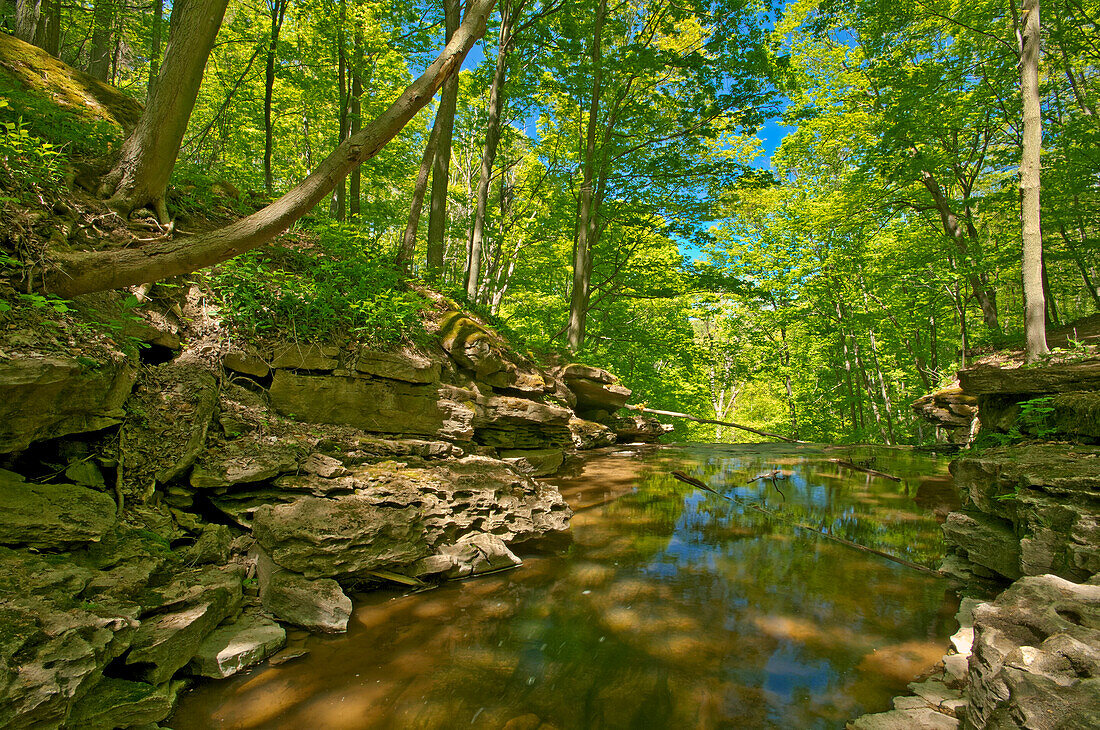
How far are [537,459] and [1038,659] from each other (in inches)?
296

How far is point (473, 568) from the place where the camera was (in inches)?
185

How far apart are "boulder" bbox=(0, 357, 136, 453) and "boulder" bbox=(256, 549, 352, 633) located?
5.55ft

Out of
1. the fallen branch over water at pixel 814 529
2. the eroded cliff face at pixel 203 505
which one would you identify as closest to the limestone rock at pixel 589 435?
the fallen branch over water at pixel 814 529

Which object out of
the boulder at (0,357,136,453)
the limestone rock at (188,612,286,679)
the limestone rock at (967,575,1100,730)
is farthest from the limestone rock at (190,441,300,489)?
the limestone rock at (967,575,1100,730)

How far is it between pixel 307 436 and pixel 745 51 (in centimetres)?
1438

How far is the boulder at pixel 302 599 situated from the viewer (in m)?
3.51

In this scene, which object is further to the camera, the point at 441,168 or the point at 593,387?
the point at 593,387

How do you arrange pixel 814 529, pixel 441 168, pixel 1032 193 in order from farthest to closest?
pixel 441 168, pixel 1032 193, pixel 814 529

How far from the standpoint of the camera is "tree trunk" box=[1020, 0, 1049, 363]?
8.45 metres

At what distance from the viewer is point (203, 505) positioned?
4.13 meters

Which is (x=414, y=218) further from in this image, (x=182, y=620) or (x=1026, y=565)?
(x=1026, y=565)

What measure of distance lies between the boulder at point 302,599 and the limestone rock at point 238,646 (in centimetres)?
13

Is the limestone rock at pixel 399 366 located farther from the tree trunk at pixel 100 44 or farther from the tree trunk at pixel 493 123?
the tree trunk at pixel 100 44

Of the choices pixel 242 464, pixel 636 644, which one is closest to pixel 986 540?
pixel 636 644
